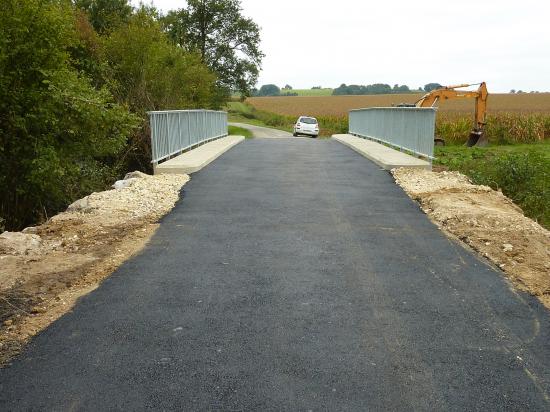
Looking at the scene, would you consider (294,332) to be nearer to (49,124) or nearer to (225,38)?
(49,124)

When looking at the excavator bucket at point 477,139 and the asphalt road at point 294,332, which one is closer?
the asphalt road at point 294,332

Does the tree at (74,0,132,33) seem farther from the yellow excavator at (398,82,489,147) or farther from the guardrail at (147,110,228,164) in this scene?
the yellow excavator at (398,82,489,147)

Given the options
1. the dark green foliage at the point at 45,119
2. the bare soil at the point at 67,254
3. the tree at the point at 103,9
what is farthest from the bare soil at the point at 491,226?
the tree at the point at 103,9

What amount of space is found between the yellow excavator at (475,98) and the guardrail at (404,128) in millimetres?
3262

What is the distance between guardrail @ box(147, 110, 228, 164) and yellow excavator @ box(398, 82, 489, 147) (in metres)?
10.3

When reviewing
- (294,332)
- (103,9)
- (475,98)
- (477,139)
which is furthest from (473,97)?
(294,332)

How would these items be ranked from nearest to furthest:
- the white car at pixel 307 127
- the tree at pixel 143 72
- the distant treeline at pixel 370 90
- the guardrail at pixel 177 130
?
1. the guardrail at pixel 177 130
2. the tree at pixel 143 72
3. the white car at pixel 307 127
4. the distant treeline at pixel 370 90

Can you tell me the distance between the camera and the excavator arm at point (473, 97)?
26.5 meters

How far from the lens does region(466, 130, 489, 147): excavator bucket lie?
27277mm

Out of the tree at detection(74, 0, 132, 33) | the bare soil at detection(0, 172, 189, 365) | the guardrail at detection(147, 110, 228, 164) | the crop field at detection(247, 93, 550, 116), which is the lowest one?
the bare soil at detection(0, 172, 189, 365)

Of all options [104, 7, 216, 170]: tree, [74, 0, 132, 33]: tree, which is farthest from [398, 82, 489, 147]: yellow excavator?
[74, 0, 132, 33]: tree

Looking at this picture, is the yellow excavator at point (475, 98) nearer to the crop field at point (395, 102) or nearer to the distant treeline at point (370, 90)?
the crop field at point (395, 102)

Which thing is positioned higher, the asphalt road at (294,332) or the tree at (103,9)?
the tree at (103,9)

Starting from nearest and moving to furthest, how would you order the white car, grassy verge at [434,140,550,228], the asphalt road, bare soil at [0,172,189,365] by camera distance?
the asphalt road < bare soil at [0,172,189,365] < grassy verge at [434,140,550,228] < the white car
